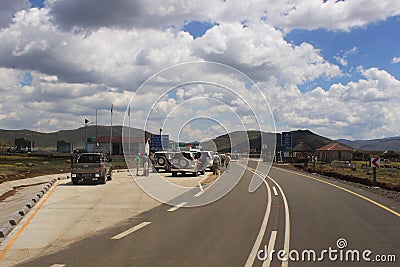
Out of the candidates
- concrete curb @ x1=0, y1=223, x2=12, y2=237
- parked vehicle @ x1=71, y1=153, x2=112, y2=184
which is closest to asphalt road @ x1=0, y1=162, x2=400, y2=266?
concrete curb @ x1=0, y1=223, x2=12, y2=237

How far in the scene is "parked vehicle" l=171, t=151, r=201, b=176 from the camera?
35.5 meters

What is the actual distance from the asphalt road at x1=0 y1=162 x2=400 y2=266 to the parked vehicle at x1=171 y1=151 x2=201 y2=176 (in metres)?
18.3

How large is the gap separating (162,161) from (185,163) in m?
6.39

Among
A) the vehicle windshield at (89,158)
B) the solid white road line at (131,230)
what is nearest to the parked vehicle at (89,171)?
the vehicle windshield at (89,158)

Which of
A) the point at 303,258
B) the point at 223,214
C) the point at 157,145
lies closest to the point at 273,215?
the point at 223,214

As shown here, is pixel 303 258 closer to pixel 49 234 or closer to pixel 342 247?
pixel 342 247

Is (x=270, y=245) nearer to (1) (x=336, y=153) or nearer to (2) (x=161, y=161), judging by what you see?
(2) (x=161, y=161)

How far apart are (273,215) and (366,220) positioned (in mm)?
2709

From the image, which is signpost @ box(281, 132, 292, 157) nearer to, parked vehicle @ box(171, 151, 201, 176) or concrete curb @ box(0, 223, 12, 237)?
parked vehicle @ box(171, 151, 201, 176)

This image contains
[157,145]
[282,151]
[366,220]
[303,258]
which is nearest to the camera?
[303,258]

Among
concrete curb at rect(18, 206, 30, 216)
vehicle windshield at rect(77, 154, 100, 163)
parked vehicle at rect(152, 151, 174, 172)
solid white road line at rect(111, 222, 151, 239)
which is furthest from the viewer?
parked vehicle at rect(152, 151, 174, 172)

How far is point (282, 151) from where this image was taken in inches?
3056

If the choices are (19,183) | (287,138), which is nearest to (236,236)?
(19,183)

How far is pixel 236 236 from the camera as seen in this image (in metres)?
10.8
